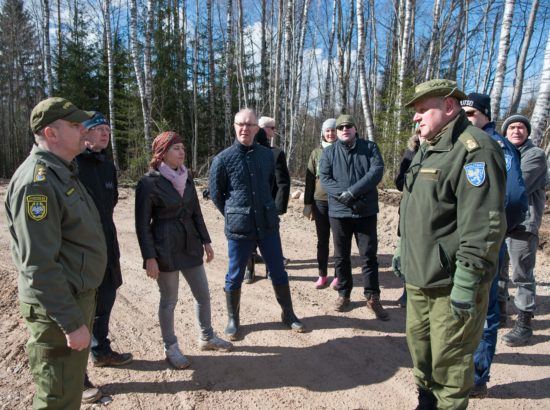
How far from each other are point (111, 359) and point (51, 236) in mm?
1870

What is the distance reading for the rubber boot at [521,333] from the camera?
12.0ft

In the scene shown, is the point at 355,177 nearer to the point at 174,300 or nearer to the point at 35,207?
the point at 174,300

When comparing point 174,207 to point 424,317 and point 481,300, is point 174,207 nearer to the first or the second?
point 424,317

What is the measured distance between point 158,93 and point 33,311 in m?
18.3

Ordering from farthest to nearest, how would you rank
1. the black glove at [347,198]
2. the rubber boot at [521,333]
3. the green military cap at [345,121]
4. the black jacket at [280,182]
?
the black jacket at [280,182], the green military cap at [345,121], the black glove at [347,198], the rubber boot at [521,333]

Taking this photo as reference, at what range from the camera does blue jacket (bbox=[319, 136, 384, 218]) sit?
416 centimetres

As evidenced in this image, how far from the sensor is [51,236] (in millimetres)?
1877

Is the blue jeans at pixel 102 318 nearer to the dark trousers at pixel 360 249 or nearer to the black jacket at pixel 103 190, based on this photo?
the black jacket at pixel 103 190

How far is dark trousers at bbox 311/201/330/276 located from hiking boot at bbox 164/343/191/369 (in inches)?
93.7

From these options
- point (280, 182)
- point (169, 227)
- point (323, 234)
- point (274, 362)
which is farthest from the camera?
point (323, 234)

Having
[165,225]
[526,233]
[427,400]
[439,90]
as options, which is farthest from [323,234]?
[439,90]

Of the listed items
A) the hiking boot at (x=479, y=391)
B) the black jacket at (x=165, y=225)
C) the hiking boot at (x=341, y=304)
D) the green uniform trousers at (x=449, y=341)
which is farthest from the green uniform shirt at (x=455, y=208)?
the hiking boot at (x=341, y=304)

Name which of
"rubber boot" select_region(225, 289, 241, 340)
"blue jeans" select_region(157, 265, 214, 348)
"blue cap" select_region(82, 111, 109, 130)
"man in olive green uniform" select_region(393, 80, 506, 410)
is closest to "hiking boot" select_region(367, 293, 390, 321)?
"rubber boot" select_region(225, 289, 241, 340)

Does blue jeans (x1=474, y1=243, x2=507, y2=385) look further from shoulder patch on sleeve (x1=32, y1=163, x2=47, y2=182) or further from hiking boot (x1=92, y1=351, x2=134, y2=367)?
shoulder patch on sleeve (x1=32, y1=163, x2=47, y2=182)
